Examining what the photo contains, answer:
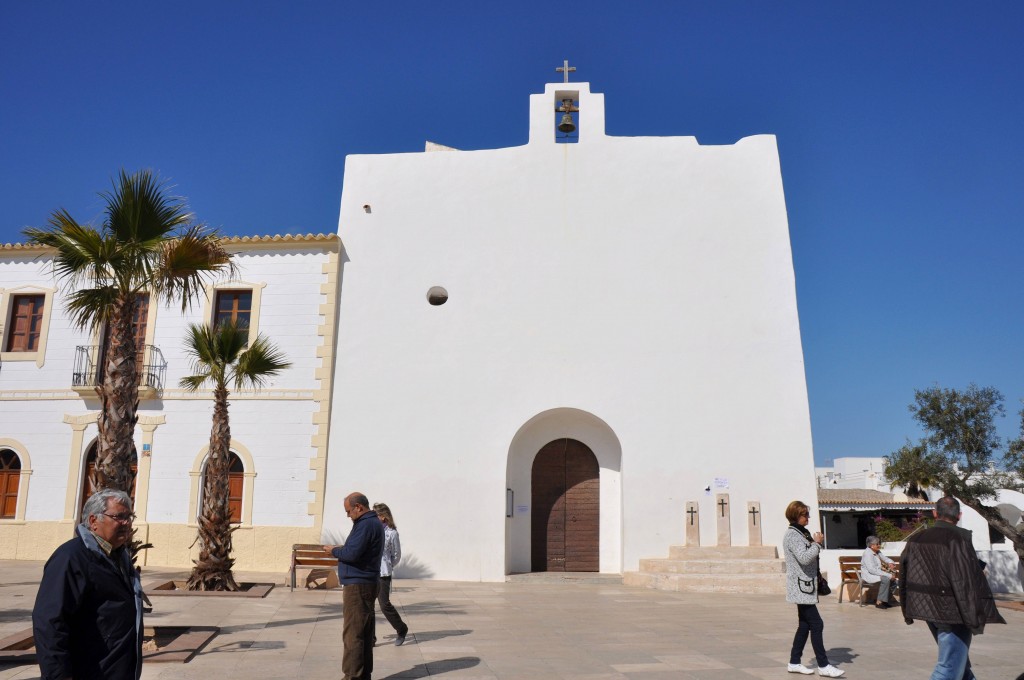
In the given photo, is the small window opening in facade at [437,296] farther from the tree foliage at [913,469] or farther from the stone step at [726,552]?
the tree foliage at [913,469]

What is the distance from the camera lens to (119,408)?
8852 millimetres

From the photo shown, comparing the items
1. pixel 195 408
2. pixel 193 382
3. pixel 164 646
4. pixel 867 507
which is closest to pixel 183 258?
pixel 164 646

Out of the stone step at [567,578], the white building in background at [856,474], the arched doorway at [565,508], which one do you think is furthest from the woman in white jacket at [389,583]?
the white building in background at [856,474]

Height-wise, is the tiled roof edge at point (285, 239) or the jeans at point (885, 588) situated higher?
the tiled roof edge at point (285, 239)

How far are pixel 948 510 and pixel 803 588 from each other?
170 centimetres

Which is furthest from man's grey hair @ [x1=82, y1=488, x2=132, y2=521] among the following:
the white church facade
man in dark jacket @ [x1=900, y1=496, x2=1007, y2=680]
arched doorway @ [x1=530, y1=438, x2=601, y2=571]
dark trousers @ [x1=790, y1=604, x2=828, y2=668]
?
arched doorway @ [x1=530, y1=438, x2=601, y2=571]

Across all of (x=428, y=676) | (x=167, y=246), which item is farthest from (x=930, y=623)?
(x=167, y=246)

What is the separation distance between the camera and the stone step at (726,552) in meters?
14.8

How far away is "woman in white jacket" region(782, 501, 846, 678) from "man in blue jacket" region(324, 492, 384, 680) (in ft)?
11.9

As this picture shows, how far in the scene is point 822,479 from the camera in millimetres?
46844

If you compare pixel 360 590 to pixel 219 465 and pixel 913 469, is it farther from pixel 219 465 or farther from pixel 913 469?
pixel 913 469

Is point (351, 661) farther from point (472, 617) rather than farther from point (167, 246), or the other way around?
point (167, 246)

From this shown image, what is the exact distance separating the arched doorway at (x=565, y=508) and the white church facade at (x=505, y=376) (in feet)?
0.15

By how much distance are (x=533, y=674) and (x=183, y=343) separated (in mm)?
12546
